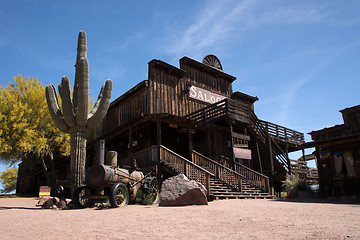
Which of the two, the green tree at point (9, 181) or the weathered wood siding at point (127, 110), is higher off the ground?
the weathered wood siding at point (127, 110)

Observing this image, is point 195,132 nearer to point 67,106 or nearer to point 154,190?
point 154,190

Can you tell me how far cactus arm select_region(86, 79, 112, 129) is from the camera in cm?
1215

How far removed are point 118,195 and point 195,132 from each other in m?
10.0

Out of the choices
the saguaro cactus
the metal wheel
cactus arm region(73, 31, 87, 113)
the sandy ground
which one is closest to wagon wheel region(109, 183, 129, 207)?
the metal wheel

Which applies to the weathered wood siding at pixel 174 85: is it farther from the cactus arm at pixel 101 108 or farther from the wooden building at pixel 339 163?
the wooden building at pixel 339 163

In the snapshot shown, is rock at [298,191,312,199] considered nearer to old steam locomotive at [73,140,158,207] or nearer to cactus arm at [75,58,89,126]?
old steam locomotive at [73,140,158,207]

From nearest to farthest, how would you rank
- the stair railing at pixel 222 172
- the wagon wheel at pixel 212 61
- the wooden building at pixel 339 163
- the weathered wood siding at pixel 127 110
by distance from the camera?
the wooden building at pixel 339 163
the stair railing at pixel 222 172
the weathered wood siding at pixel 127 110
the wagon wheel at pixel 212 61

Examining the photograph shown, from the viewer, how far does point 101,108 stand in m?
12.3

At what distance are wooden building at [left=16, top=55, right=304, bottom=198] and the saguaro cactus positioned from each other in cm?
382

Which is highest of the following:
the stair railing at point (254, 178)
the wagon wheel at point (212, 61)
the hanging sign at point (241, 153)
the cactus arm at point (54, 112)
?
the wagon wheel at point (212, 61)

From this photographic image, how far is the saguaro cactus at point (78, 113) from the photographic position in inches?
438

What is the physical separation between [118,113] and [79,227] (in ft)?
53.5

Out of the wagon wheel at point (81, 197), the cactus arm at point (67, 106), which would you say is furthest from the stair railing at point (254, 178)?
the cactus arm at point (67, 106)

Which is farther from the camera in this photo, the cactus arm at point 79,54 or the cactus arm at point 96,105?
the cactus arm at point 96,105
